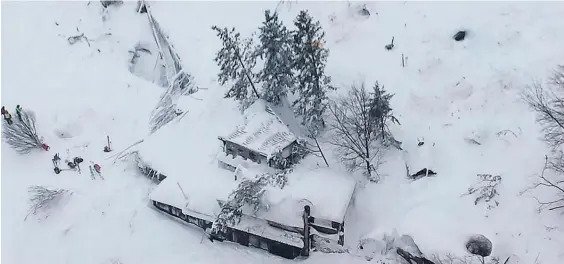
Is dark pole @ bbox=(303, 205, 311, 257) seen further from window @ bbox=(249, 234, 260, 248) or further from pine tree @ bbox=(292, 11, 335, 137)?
pine tree @ bbox=(292, 11, 335, 137)

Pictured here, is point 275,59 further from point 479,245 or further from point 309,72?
point 479,245

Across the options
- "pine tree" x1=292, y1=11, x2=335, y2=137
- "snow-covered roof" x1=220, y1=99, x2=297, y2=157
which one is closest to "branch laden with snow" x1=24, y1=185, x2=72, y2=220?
"snow-covered roof" x1=220, y1=99, x2=297, y2=157

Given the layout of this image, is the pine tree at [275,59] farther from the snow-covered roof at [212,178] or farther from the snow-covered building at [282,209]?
the snow-covered building at [282,209]

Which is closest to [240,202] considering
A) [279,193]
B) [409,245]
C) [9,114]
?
[279,193]

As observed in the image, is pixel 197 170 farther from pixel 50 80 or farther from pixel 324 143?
pixel 50 80

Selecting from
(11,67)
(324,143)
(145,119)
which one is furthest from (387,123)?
(11,67)

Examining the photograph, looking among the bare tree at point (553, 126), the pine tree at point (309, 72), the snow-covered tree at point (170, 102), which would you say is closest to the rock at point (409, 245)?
the bare tree at point (553, 126)
